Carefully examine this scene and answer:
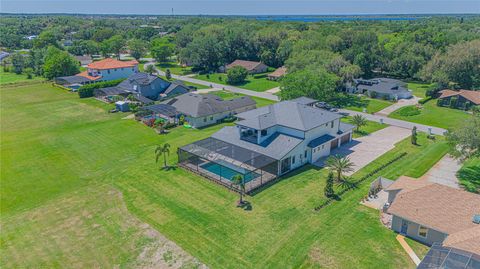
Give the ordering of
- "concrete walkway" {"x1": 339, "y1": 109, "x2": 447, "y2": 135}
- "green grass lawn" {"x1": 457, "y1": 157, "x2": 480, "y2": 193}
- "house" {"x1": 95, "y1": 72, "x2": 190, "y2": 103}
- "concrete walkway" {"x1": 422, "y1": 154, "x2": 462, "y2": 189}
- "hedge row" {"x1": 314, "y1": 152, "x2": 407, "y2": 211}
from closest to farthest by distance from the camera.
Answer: "hedge row" {"x1": 314, "y1": 152, "x2": 407, "y2": 211} → "green grass lawn" {"x1": 457, "y1": 157, "x2": 480, "y2": 193} → "concrete walkway" {"x1": 422, "y1": 154, "x2": 462, "y2": 189} → "concrete walkway" {"x1": 339, "y1": 109, "x2": 447, "y2": 135} → "house" {"x1": 95, "y1": 72, "x2": 190, "y2": 103}

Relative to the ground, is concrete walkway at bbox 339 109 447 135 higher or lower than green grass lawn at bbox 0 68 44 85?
lower

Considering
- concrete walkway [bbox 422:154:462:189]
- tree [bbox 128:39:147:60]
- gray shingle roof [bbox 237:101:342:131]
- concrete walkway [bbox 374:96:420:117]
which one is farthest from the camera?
tree [bbox 128:39:147:60]

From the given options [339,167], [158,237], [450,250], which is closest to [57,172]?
[158,237]

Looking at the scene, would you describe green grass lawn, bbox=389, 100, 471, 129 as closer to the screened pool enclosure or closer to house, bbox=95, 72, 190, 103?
the screened pool enclosure

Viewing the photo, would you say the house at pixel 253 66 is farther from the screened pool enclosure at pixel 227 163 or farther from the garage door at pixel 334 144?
the screened pool enclosure at pixel 227 163

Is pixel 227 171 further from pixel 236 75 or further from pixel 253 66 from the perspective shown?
pixel 253 66

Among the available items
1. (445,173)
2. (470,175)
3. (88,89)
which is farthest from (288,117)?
(88,89)

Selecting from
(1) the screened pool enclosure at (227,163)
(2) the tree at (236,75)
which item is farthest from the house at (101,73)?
(1) the screened pool enclosure at (227,163)

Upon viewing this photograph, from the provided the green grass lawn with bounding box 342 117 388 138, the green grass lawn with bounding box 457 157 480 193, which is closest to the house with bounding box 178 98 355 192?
the green grass lawn with bounding box 342 117 388 138
